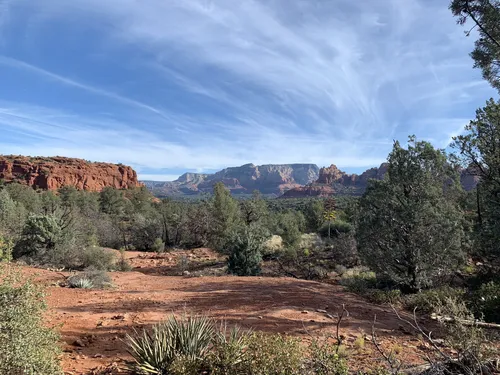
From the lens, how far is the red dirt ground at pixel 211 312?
18.3 feet

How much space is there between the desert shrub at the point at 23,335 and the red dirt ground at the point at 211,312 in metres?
0.46

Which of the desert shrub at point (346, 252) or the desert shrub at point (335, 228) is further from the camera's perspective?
the desert shrub at point (335, 228)

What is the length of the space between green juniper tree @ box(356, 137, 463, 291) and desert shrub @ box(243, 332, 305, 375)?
7.71 meters

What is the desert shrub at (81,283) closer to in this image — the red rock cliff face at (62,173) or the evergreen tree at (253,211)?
the evergreen tree at (253,211)

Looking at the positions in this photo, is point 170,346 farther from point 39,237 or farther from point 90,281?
point 39,237

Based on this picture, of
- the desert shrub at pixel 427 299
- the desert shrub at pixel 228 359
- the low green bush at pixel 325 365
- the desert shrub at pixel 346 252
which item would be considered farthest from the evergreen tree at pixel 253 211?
the low green bush at pixel 325 365

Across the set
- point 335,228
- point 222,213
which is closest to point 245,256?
point 222,213

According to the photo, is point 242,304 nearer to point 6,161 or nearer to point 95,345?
point 95,345

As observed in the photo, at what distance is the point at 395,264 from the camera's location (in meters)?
10.8

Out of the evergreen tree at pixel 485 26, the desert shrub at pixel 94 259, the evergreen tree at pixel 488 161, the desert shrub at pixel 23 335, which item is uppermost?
the evergreen tree at pixel 485 26

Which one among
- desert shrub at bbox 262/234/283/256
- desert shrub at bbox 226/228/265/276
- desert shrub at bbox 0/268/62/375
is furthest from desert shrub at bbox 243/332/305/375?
desert shrub at bbox 262/234/283/256

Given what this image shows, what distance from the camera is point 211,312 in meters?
7.93

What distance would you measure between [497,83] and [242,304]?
8641mm

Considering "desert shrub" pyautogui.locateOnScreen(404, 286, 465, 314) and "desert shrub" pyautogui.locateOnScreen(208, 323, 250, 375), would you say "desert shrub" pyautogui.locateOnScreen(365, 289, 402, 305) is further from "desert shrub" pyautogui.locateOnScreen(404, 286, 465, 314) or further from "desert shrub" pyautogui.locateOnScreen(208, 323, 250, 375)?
"desert shrub" pyautogui.locateOnScreen(208, 323, 250, 375)
